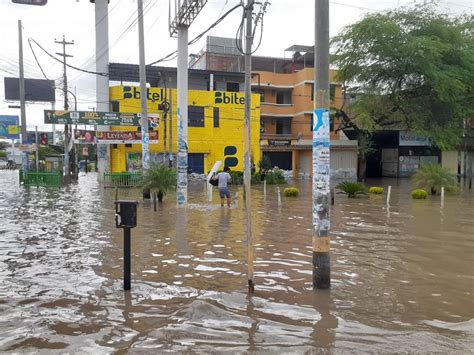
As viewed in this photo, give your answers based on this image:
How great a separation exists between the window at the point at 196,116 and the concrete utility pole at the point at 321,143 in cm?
3244

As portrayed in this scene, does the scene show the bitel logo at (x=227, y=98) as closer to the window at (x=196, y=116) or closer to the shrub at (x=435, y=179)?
the window at (x=196, y=116)

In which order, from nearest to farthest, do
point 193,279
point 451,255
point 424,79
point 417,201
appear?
point 193,279 < point 451,255 < point 417,201 < point 424,79

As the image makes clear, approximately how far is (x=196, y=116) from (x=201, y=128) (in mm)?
1082

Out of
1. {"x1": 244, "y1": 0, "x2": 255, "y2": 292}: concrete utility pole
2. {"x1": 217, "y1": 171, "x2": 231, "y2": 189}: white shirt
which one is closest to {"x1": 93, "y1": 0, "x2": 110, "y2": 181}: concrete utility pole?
{"x1": 217, "y1": 171, "x2": 231, "y2": 189}: white shirt

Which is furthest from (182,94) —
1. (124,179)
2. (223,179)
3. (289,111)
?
(289,111)

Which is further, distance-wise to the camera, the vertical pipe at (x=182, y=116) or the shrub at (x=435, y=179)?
the shrub at (x=435, y=179)

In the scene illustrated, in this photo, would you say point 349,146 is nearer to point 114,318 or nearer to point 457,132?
point 457,132

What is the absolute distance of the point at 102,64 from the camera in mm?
35438

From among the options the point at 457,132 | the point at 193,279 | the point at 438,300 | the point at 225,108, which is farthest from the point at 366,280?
the point at 225,108

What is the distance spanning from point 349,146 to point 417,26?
12.9 meters

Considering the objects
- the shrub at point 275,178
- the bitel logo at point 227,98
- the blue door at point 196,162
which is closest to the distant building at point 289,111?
the bitel logo at point 227,98

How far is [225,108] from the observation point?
39469 millimetres

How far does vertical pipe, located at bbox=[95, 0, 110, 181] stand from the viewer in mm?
35250

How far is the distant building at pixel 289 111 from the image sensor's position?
138ft
